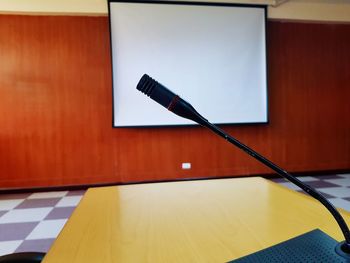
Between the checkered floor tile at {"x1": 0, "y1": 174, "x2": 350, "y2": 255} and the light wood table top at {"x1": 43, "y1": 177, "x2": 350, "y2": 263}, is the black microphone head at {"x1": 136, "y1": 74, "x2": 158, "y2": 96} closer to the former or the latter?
the light wood table top at {"x1": 43, "y1": 177, "x2": 350, "y2": 263}

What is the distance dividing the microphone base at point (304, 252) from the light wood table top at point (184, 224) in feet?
0.12

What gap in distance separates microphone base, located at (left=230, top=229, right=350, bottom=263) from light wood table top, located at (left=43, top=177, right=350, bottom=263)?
4cm

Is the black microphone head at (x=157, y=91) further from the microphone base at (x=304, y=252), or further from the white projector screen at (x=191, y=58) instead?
the white projector screen at (x=191, y=58)

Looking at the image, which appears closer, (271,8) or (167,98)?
(167,98)

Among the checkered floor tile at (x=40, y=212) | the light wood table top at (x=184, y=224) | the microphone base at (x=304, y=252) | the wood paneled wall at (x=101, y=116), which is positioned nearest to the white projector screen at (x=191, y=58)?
the wood paneled wall at (x=101, y=116)

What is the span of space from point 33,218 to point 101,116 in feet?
4.68

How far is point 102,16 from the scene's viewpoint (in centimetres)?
341

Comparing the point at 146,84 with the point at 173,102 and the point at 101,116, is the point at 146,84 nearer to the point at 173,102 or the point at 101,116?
the point at 173,102

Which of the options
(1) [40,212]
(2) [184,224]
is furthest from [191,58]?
(2) [184,224]

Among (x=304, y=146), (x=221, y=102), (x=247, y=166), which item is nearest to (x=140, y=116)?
(x=221, y=102)

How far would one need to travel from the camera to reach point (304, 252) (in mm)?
505

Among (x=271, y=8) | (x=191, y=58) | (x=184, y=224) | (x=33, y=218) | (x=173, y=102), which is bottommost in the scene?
(x=33, y=218)

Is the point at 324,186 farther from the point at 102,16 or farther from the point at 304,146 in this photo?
the point at 102,16

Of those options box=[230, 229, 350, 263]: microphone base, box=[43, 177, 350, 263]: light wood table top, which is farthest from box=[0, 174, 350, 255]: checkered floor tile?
box=[230, 229, 350, 263]: microphone base
